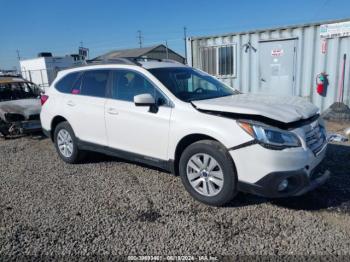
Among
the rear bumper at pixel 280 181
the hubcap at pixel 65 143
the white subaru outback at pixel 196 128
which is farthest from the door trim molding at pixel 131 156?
the rear bumper at pixel 280 181

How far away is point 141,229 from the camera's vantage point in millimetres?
3354

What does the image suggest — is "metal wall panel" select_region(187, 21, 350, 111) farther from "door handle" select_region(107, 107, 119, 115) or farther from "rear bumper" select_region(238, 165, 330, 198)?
"door handle" select_region(107, 107, 119, 115)

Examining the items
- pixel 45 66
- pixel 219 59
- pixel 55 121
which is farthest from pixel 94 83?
pixel 45 66

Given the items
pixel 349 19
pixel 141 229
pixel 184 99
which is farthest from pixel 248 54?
pixel 141 229

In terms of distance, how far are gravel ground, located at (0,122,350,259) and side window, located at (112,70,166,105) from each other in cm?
128

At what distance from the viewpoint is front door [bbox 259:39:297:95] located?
8.91 m

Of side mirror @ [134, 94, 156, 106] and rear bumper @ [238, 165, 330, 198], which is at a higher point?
side mirror @ [134, 94, 156, 106]

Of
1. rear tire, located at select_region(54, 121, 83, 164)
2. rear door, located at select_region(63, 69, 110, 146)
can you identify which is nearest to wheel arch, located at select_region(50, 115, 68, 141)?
rear tire, located at select_region(54, 121, 83, 164)

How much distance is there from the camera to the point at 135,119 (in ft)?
14.2

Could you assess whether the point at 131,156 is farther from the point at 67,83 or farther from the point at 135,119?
the point at 67,83

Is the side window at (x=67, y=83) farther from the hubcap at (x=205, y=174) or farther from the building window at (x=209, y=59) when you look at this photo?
the building window at (x=209, y=59)

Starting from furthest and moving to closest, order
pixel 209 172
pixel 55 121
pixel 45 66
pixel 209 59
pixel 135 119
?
pixel 45 66, pixel 209 59, pixel 55 121, pixel 135 119, pixel 209 172

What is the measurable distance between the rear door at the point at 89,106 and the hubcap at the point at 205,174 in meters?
1.73

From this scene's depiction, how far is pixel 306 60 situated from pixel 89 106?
6.50m
